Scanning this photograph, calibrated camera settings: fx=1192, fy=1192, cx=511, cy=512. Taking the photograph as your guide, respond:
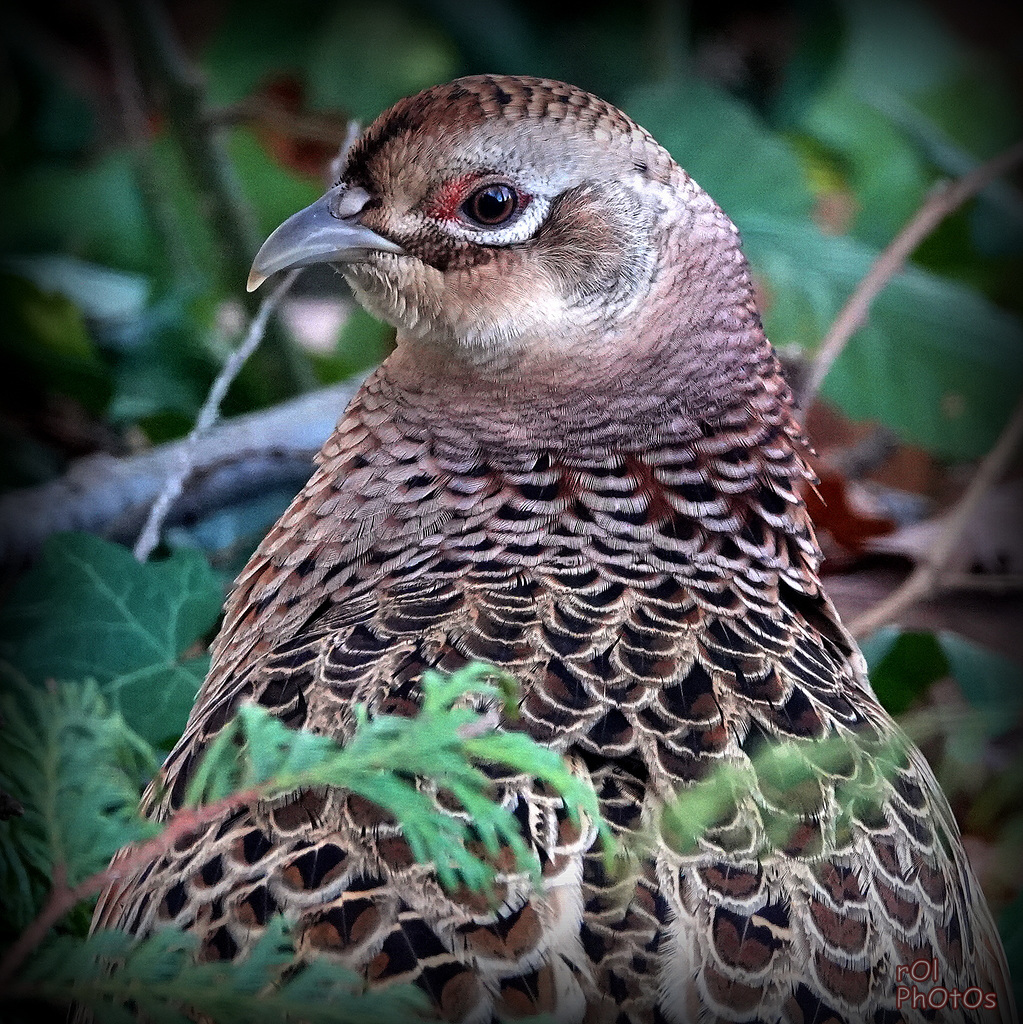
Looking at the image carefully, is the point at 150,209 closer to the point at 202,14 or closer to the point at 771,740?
the point at 202,14

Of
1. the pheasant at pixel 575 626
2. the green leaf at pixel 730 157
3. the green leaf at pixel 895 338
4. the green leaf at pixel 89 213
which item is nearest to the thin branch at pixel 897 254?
the green leaf at pixel 895 338

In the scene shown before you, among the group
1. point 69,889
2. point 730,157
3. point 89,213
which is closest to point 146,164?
point 89,213

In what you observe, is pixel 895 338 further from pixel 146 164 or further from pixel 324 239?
pixel 146 164

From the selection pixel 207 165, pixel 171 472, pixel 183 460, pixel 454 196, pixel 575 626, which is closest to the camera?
pixel 575 626

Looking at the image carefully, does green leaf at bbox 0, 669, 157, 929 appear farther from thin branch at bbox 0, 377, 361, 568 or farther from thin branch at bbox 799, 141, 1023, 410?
thin branch at bbox 799, 141, 1023, 410

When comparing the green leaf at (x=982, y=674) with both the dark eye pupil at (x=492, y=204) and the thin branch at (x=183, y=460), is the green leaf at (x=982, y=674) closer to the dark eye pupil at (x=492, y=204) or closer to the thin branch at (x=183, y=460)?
the dark eye pupil at (x=492, y=204)

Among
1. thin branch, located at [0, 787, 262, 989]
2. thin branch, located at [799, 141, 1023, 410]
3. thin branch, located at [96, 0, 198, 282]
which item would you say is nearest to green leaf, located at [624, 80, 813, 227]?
thin branch, located at [799, 141, 1023, 410]

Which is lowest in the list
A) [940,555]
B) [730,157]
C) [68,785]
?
[940,555]
